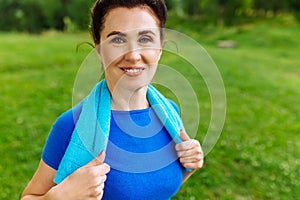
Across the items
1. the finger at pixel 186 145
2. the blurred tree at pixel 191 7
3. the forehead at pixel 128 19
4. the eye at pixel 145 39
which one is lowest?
the blurred tree at pixel 191 7

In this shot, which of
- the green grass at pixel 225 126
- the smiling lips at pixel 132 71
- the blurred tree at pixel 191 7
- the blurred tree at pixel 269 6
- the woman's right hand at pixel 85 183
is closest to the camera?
the woman's right hand at pixel 85 183

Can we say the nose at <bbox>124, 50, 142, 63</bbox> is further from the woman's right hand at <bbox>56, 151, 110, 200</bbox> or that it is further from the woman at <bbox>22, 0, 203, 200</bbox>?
the woman's right hand at <bbox>56, 151, 110, 200</bbox>

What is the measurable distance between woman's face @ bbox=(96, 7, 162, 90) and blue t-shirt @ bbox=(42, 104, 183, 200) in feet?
0.66

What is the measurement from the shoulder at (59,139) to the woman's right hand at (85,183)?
0.57 ft

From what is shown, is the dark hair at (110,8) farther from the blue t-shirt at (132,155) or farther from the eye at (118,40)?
the blue t-shirt at (132,155)

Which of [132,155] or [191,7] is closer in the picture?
[132,155]

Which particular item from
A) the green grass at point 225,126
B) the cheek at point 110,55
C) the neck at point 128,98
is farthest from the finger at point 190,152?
the green grass at point 225,126

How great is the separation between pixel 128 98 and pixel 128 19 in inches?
12.9

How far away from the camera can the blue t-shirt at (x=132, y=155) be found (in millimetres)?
1437

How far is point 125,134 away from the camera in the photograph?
4.89ft

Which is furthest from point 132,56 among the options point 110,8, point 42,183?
point 42,183

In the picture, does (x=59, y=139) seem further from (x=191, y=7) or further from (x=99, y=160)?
(x=191, y=7)

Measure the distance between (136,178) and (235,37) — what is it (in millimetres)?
20881

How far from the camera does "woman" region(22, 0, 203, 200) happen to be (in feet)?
4.41
